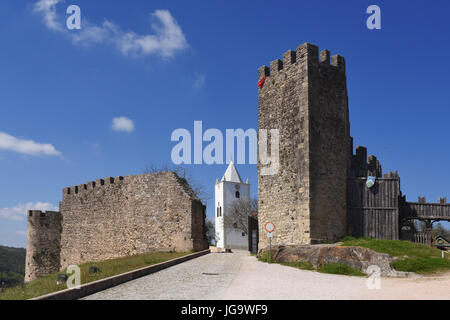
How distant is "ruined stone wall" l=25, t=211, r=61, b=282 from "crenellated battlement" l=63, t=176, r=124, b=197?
7.67 feet

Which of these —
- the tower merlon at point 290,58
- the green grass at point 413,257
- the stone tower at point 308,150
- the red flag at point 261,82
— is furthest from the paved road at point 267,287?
the red flag at point 261,82

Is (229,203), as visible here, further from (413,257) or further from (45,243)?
(413,257)

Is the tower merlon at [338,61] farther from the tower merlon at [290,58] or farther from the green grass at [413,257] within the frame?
the green grass at [413,257]

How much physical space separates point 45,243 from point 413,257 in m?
26.2

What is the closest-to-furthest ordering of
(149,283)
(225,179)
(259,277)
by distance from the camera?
(149,283) → (259,277) → (225,179)

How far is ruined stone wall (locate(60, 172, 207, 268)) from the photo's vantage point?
2325 centimetres

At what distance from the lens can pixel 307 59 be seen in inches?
737

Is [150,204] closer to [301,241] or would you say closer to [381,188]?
[301,241]

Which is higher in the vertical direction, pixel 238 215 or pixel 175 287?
pixel 175 287

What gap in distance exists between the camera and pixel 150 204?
80.6ft

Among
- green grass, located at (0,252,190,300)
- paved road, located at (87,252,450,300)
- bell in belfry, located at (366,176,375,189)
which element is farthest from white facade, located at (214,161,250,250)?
paved road, located at (87,252,450,300)

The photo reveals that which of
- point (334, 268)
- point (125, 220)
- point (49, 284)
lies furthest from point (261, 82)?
point (49, 284)
